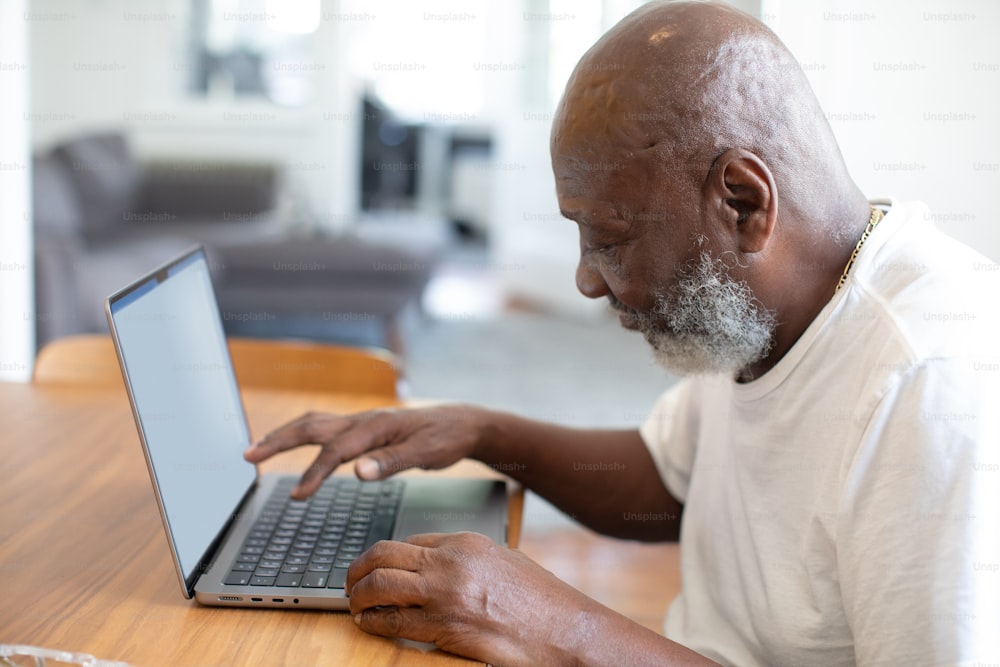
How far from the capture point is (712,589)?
1.13 metres

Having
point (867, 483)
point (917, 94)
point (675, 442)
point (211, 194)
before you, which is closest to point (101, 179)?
point (211, 194)

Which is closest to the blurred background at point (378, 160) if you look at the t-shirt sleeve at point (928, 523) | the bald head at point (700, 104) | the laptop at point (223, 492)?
the bald head at point (700, 104)

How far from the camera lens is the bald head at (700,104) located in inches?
36.5

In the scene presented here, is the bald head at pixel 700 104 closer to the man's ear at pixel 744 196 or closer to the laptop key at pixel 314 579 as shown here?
the man's ear at pixel 744 196

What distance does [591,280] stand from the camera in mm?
1030

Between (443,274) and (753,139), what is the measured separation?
5.69 m

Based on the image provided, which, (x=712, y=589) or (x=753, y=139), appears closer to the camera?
(x=753, y=139)

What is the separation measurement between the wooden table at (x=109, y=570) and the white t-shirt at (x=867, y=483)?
260mm

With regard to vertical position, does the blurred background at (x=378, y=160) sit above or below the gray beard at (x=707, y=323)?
below

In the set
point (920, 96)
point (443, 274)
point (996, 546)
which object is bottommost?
point (443, 274)

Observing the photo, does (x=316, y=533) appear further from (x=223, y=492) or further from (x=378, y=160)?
(x=378, y=160)

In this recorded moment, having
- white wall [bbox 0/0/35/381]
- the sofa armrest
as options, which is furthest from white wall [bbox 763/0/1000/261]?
the sofa armrest

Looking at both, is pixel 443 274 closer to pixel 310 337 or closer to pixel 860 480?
pixel 310 337

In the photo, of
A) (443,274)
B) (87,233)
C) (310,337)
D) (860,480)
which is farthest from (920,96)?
(443,274)
